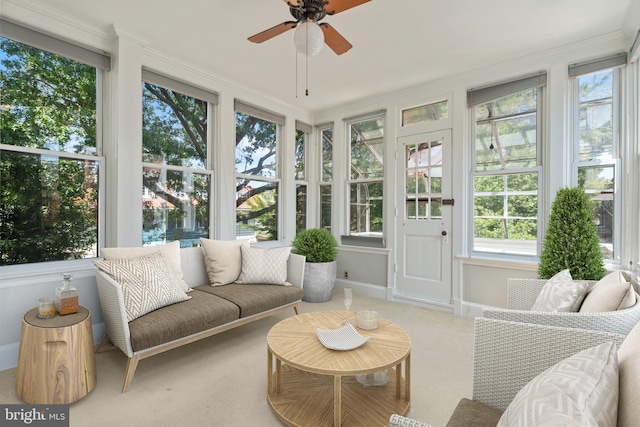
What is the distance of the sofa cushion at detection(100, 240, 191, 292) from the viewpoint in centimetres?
249

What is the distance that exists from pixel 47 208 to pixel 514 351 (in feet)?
10.8

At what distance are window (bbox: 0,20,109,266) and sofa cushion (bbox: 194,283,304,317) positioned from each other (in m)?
1.21

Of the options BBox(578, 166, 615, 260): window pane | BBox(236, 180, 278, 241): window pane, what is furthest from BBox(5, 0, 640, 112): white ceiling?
BBox(236, 180, 278, 241): window pane

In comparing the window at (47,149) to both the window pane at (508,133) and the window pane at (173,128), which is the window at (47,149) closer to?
the window pane at (173,128)

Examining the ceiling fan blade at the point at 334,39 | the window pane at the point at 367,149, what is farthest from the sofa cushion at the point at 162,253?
the window pane at the point at 367,149

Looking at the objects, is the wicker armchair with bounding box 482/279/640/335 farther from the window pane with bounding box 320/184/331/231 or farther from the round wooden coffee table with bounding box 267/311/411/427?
the window pane with bounding box 320/184/331/231

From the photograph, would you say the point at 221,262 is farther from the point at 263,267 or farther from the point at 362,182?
the point at 362,182

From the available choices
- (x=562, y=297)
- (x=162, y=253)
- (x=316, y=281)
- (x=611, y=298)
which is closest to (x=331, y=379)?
(x=562, y=297)

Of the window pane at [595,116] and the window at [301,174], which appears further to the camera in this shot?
the window at [301,174]

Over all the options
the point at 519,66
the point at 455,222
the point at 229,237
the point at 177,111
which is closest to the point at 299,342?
the point at 229,237

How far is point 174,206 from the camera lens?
339 centimetres

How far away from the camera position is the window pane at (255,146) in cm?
405

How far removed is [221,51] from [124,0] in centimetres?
89

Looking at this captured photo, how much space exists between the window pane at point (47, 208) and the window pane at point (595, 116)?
14.8 feet
